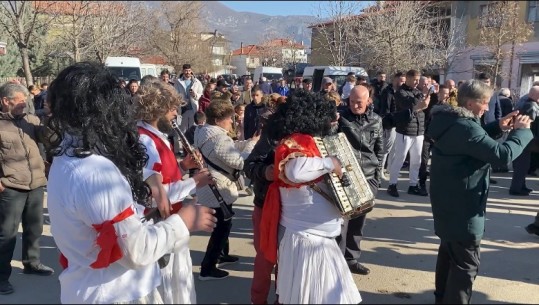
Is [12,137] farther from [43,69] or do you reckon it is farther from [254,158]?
[43,69]

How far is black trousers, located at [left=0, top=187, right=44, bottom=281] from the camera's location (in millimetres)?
4355

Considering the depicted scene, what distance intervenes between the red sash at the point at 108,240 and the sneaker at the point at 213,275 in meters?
2.87

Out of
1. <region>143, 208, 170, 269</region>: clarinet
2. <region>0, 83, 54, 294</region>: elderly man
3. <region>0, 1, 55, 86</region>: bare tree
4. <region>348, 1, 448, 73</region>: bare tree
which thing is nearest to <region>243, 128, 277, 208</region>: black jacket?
<region>143, 208, 170, 269</region>: clarinet

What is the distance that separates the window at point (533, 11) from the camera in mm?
26300

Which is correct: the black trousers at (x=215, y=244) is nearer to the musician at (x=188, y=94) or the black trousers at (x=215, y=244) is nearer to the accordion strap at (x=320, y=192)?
the accordion strap at (x=320, y=192)

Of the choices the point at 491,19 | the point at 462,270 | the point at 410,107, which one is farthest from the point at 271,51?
the point at 462,270

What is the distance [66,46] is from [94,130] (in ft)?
76.7

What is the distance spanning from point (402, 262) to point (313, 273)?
8.01 ft

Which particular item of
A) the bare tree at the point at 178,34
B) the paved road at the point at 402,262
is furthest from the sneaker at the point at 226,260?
the bare tree at the point at 178,34

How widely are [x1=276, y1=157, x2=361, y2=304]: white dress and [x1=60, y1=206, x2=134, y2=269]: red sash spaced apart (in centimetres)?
135

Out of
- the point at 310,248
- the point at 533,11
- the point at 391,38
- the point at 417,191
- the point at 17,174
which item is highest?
the point at 533,11

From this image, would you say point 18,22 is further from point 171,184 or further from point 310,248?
point 310,248

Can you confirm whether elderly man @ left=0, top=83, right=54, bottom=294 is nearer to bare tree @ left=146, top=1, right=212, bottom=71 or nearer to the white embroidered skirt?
the white embroidered skirt

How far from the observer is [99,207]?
1653 mm
